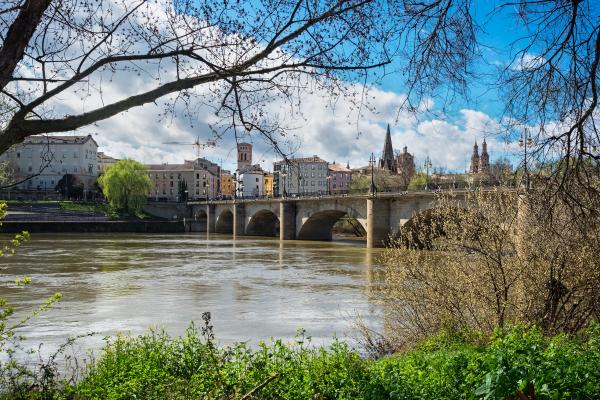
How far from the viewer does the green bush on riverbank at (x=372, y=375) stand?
476 cm

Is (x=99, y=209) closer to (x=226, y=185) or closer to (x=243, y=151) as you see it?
(x=226, y=185)

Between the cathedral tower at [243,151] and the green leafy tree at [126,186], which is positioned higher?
the green leafy tree at [126,186]

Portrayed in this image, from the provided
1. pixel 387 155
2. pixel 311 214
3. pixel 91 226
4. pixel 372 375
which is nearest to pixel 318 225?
pixel 311 214

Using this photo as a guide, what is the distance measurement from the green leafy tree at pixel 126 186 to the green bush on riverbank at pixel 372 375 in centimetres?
8633

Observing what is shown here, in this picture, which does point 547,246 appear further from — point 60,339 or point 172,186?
point 172,186

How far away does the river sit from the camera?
45.0 ft

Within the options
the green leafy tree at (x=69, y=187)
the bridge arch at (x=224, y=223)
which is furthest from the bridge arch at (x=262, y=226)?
the green leafy tree at (x=69, y=187)

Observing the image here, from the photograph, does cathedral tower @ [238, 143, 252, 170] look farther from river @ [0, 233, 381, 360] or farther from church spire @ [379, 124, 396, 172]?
church spire @ [379, 124, 396, 172]

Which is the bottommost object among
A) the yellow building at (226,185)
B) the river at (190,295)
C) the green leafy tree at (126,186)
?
the river at (190,295)

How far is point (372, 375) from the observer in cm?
643

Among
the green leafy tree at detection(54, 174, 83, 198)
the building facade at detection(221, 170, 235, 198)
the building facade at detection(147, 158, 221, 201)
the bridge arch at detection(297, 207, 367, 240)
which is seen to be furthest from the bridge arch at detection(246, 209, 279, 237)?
the building facade at detection(221, 170, 235, 198)

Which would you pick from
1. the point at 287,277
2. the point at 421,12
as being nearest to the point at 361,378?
the point at 421,12

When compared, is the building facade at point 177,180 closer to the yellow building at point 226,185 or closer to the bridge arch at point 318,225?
the yellow building at point 226,185

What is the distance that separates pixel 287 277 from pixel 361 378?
19.9m
